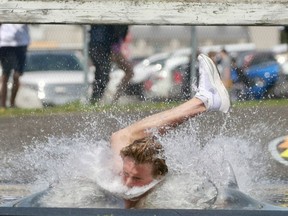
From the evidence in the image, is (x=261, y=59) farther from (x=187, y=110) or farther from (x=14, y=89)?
(x=187, y=110)

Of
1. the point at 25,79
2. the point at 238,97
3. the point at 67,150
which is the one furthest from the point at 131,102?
the point at 25,79

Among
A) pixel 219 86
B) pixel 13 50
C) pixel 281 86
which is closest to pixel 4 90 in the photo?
pixel 13 50

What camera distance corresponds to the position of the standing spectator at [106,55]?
10354 mm

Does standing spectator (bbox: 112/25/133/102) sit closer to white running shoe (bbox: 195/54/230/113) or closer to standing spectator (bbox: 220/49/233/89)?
standing spectator (bbox: 220/49/233/89)

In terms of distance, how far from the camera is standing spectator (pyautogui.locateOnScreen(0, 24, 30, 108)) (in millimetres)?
11555

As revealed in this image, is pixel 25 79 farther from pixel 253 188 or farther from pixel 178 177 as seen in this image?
pixel 178 177

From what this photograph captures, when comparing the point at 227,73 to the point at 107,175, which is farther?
the point at 227,73

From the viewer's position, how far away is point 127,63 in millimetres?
10938

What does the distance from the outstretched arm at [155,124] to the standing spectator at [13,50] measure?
5.22 meters

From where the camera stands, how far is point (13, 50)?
11.7 metres

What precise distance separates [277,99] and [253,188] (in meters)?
4.84

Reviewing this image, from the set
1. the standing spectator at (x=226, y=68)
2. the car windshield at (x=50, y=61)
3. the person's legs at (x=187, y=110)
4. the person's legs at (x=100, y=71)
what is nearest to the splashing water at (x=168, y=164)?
the person's legs at (x=187, y=110)

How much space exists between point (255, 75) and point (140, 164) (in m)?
10.2

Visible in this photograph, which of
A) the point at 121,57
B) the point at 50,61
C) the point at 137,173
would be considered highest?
the point at 50,61
